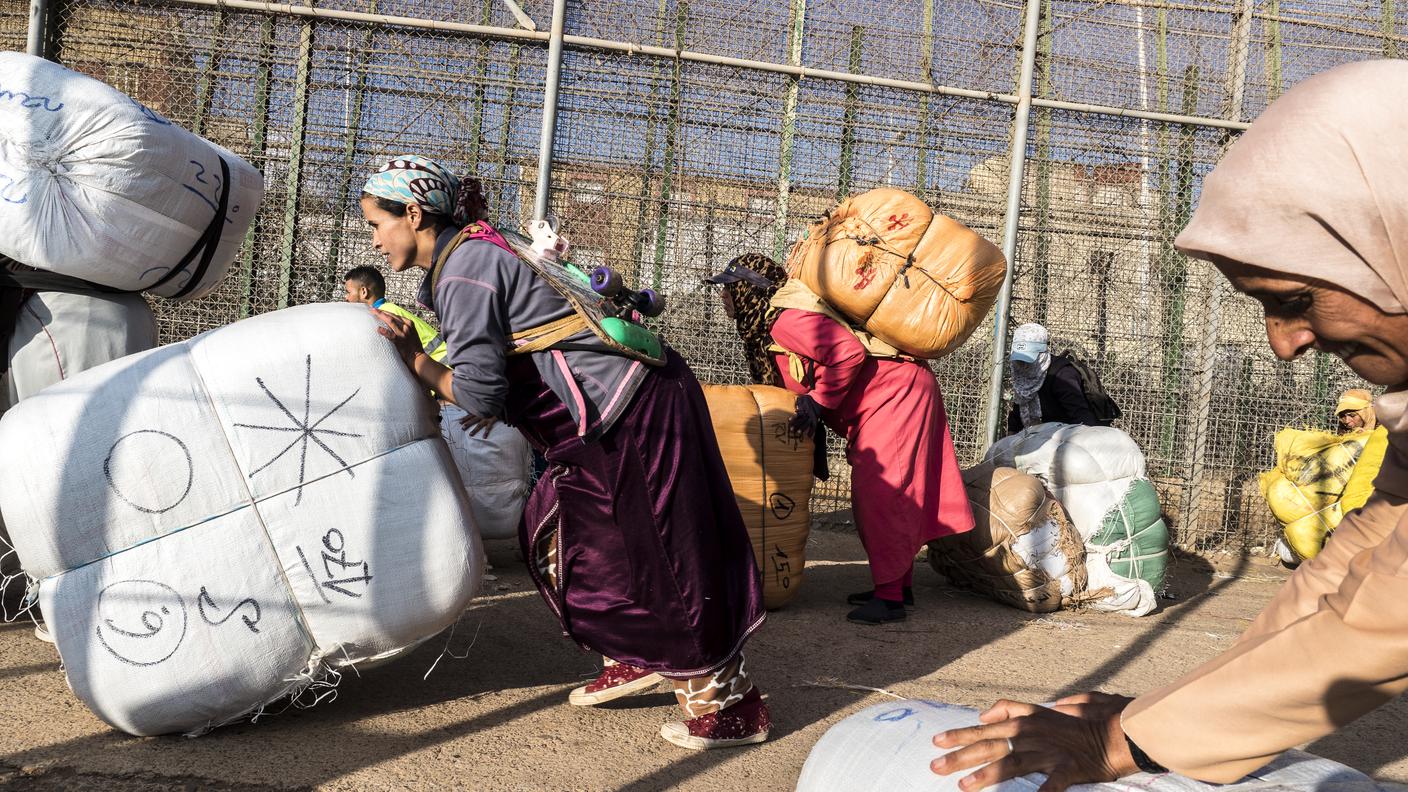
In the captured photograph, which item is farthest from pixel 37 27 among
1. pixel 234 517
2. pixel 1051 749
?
pixel 1051 749

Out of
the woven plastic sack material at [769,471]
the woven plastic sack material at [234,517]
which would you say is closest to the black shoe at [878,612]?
the woven plastic sack material at [769,471]

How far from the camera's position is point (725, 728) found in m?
3.18

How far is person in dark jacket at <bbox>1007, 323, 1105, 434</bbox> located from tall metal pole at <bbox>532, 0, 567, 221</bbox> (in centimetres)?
291

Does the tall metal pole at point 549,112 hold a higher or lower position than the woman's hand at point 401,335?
higher

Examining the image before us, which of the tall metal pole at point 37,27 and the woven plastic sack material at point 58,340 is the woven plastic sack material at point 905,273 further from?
the tall metal pole at point 37,27

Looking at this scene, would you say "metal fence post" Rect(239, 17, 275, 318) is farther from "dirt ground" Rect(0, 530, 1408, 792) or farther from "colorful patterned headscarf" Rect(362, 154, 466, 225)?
"colorful patterned headscarf" Rect(362, 154, 466, 225)

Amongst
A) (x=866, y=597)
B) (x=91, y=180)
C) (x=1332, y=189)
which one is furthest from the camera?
(x=866, y=597)

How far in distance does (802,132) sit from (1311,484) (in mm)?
3753

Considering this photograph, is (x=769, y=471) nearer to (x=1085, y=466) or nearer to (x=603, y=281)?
(x=1085, y=466)

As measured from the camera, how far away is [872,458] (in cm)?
494

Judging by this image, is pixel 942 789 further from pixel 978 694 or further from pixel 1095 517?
pixel 1095 517

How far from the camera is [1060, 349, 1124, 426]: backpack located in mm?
6367

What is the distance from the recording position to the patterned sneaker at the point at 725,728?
3.16 meters

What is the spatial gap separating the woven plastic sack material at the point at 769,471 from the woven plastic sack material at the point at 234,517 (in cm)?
181
